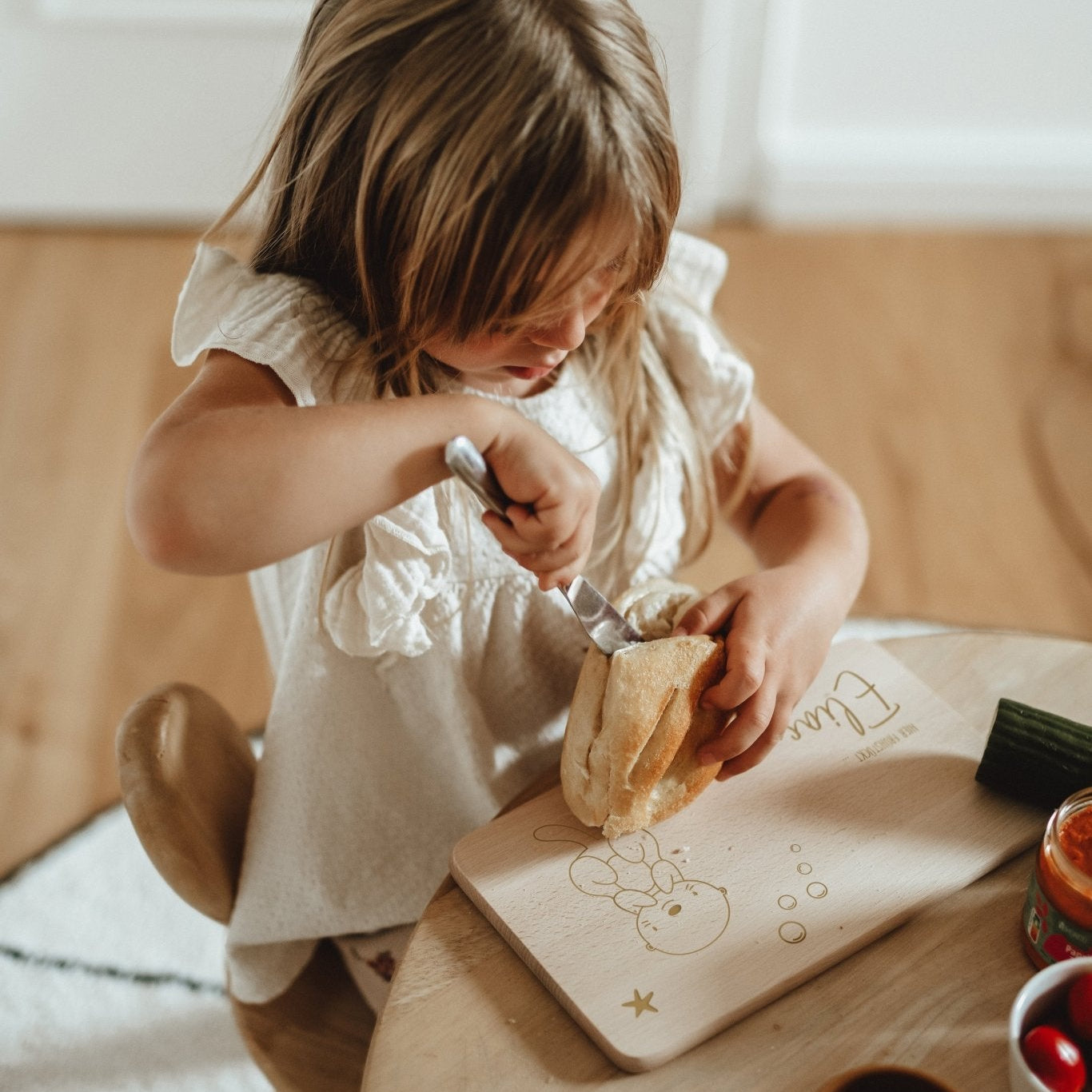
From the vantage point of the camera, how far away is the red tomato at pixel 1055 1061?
19.3 inches

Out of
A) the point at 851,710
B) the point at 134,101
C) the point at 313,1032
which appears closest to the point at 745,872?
the point at 851,710

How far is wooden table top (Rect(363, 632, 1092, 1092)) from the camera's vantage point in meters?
0.53

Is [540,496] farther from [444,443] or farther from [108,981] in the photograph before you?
[108,981]

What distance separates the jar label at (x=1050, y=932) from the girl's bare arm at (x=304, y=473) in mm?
296

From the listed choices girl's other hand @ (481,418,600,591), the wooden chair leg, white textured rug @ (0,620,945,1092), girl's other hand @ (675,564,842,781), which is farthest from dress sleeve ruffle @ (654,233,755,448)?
white textured rug @ (0,620,945,1092)

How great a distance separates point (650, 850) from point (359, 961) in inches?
11.5

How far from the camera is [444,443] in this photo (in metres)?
0.56

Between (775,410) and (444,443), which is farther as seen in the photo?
(775,410)

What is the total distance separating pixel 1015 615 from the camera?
1649 mm

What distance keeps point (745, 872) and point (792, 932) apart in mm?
42

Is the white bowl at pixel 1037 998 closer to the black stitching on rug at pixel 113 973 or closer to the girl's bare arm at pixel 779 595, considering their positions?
the girl's bare arm at pixel 779 595

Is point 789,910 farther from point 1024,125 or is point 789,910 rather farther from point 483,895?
point 1024,125

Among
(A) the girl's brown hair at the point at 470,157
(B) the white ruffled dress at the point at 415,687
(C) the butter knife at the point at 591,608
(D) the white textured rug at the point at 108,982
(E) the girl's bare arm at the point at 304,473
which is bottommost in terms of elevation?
(D) the white textured rug at the point at 108,982

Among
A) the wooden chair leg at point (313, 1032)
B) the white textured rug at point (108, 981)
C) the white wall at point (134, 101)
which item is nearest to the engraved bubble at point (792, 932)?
the wooden chair leg at point (313, 1032)
